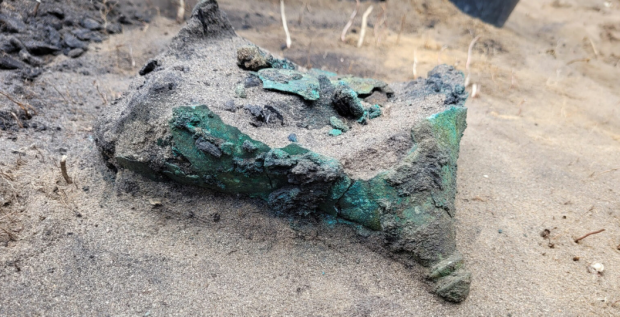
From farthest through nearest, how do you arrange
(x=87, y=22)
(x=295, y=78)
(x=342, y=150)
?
(x=87, y=22) < (x=295, y=78) < (x=342, y=150)

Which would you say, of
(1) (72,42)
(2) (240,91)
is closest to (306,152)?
(2) (240,91)

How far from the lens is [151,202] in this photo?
204 centimetres

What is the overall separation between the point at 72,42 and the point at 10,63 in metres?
0.70

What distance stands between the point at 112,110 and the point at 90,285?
99cm

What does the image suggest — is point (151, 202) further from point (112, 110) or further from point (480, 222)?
point (480, 222)

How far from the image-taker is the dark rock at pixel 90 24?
390 centimetres

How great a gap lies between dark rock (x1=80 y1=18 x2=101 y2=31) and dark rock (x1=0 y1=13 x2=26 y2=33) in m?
0.56

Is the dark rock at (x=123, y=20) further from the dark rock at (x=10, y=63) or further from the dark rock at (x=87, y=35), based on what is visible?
the dark rock at (x=10, y=63)

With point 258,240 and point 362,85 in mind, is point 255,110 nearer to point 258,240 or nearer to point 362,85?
point 258,240

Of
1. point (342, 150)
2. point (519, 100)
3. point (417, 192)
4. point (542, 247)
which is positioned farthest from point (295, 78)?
point (519, 100)

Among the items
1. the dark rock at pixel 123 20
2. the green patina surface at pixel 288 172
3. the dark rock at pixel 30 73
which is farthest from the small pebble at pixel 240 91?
the dark rock at pixel 123 20

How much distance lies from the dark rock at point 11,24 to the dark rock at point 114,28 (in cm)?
76

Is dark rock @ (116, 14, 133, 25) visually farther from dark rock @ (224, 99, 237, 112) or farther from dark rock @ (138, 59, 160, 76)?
dark rock @ (224, 99, 237, 112)

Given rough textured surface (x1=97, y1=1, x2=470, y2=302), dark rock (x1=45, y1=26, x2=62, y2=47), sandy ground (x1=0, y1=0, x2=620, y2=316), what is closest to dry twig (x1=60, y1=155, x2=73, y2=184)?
sandy ground (x1=0, y1=0, x2=620, y2=316)
